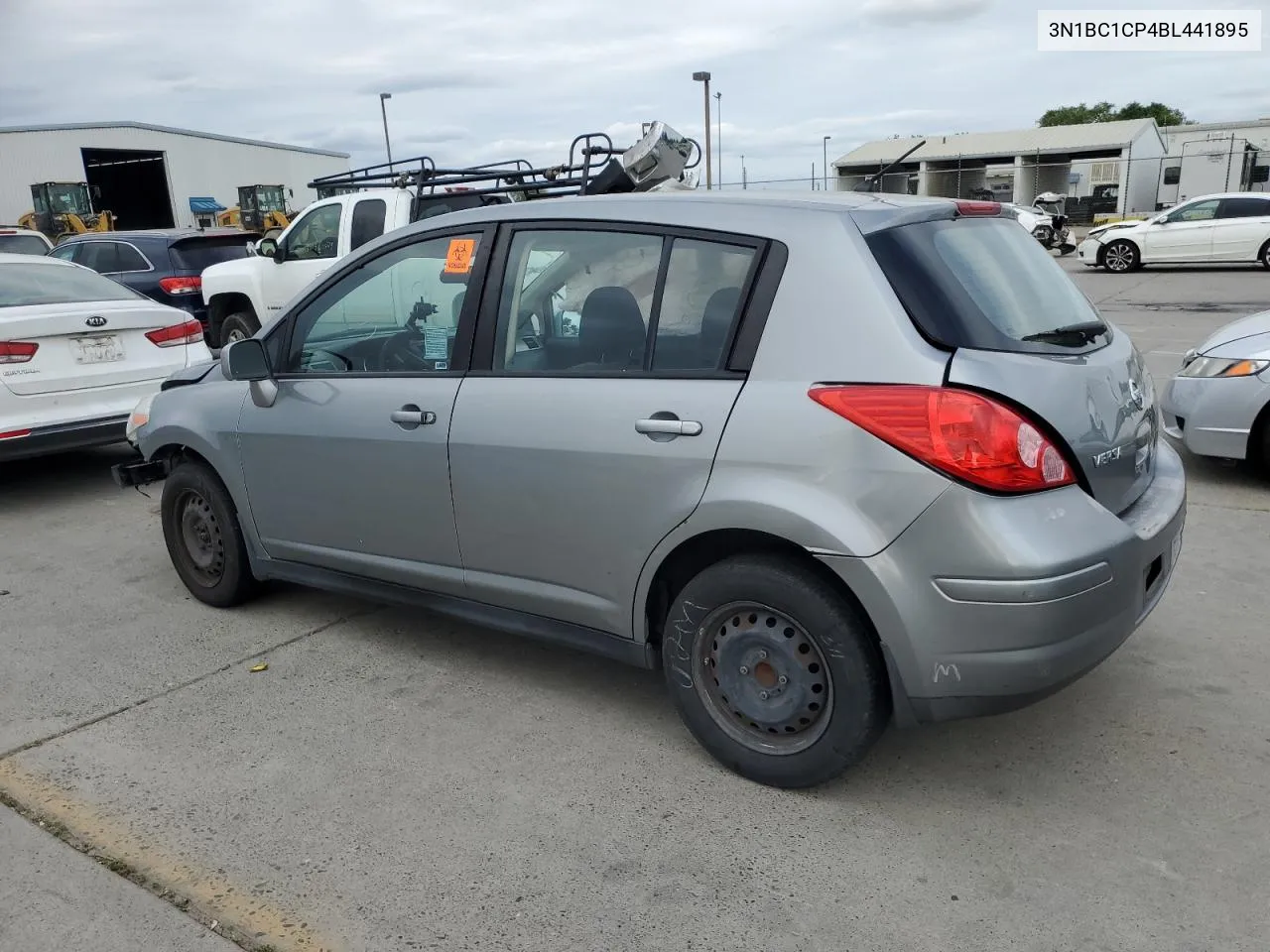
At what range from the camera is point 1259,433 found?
583 centimetres

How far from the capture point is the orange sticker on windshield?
12.0 ft

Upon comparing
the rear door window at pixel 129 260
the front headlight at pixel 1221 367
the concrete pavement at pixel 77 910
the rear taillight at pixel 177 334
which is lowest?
the concrete pavement at pixel 77 910

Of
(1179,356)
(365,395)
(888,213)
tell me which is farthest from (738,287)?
(1179,356)

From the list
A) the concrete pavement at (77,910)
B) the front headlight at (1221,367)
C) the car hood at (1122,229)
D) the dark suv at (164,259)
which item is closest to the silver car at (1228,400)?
the front headlight at (1221,367)

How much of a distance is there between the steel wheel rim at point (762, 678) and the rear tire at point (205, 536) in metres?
2.43

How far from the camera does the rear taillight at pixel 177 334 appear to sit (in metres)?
7.14

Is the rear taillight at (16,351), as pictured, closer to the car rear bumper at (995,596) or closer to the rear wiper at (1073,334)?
the car rear bumper at (995,596)

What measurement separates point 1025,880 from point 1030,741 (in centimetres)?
76

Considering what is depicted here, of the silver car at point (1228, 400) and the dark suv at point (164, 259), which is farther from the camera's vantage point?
the dark suv at point (164, 259)

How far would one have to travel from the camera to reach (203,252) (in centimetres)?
1274

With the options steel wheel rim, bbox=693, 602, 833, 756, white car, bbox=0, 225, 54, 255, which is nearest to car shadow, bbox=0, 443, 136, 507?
steel wheel rim, bbox=693, 602, 833, 756

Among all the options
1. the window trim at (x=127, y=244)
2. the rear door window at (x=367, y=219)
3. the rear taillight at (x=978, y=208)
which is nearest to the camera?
the rear taillight at (x=978, y=208)

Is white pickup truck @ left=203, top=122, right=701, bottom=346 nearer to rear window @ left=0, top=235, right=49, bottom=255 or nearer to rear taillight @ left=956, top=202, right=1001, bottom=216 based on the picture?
rear taillight @ left=956, top=202, right=1001, bottom=216

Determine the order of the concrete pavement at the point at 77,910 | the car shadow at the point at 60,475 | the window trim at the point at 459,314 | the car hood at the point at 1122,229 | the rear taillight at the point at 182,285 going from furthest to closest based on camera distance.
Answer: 1. the car hood at the point at 1122,229
2. the rear taillight at the point at 182,285
3. the car shadow at the point at 60,475
4. the window trim at the point at 459,314
5. the concrete pavement at the point at 77,910
